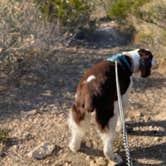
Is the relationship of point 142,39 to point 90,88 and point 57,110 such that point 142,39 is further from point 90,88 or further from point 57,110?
point 90,88

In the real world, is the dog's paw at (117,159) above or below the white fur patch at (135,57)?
below

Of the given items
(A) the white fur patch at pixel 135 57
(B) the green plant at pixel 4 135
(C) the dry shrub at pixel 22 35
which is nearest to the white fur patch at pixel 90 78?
(A) the white fur patch at pixel 135 57

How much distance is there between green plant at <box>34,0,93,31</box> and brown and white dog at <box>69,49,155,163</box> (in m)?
2.81

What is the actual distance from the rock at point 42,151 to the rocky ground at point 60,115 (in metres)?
0.02

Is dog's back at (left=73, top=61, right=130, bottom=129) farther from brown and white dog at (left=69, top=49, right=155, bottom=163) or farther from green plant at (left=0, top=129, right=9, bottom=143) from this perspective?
green plant at (left=0, top=129, right=9, bottom=143)

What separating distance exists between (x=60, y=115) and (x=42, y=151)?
748mm

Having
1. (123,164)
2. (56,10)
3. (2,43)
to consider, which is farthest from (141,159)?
(56,10)

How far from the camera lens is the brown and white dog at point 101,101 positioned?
479 centimetres

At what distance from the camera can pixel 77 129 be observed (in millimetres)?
5043

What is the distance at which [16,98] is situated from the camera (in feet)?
20.6

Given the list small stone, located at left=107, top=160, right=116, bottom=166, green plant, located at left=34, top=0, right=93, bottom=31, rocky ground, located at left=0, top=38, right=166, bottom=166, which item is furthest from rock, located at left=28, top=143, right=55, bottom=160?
green plant, located at left=34, top=0, right=93, bottom=31

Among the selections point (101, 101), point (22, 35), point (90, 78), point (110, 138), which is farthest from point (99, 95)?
point (22, 35)

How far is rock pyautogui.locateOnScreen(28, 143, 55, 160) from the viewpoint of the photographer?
17.0ft

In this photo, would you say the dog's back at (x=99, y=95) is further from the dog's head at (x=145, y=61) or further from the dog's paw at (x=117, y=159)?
→ the dog's head at (x=145, y=61)
